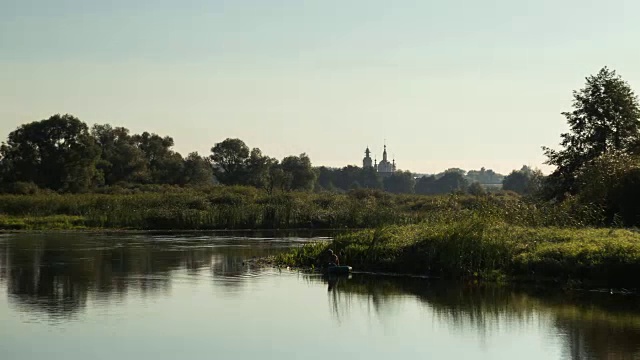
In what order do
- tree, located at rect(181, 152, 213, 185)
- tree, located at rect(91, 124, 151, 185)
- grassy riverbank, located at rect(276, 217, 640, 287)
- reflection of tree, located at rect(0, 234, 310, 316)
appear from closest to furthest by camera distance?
grassy riverbank, located at rect(276, 217, 640, 287)
reflection of tree, located at rect(0, 234, 310, 316)
tree, located at rect(91, 124, 151, 185)
tree, located at rect(181, 152, 213, 185)

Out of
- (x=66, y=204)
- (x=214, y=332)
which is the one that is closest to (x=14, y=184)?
(x=66, y=204)

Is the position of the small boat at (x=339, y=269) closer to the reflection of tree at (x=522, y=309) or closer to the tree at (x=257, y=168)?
the reflection of tree at (x=522, y=309)

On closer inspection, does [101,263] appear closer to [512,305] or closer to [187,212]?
[512,305]

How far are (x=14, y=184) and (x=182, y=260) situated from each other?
4312 centimetres

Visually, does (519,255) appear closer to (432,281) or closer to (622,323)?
(432,281)

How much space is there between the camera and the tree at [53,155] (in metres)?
88.9

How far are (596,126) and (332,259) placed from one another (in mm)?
26673

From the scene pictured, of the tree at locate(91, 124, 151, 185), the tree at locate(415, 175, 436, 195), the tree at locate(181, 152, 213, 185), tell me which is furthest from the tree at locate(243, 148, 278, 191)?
the tree at locate(415, 175, 436, 195)

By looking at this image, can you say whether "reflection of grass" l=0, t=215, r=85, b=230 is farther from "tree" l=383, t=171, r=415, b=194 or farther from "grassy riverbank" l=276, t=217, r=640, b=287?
"tree" l=383, t=171, r=415, b=194

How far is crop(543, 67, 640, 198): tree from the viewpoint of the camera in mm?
56094

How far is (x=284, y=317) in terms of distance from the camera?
26.4 meters

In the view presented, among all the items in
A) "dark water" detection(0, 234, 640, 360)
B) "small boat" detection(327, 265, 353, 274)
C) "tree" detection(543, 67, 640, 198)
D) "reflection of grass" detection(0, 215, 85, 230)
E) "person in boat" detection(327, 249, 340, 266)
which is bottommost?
"dark water" detection(0, 234, 640, 360)

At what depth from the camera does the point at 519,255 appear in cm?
3281

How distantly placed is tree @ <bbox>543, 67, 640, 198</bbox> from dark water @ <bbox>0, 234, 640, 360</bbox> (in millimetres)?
25942
